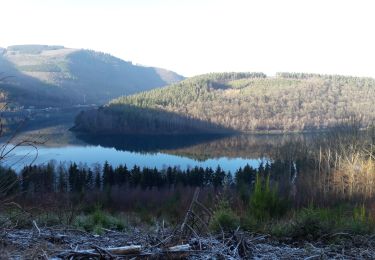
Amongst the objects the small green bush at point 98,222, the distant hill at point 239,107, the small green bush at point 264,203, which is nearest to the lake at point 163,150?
the distant hill at point 239,107

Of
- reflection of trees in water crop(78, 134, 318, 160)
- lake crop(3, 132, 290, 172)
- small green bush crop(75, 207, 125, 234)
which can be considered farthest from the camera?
reflection of trees in water crop(78, 134, 318, 160)

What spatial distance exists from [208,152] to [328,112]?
201 feet

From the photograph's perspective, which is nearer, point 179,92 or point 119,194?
Result: point 119,194

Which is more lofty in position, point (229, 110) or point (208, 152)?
point (229, 110)

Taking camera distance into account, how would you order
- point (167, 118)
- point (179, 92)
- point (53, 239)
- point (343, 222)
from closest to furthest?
point (53, 239) → point (343, 222) → point (167, 118) → point (179, 92)

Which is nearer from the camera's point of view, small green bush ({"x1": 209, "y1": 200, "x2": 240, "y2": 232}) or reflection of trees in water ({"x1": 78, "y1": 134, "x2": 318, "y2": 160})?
small green bush ({"x1": 209, "y1": 200, "x2": 240, "y2": 232})

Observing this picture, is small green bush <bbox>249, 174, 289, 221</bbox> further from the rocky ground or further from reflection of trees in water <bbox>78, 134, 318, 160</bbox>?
reflection of trees in water <bbox>78, 134, 318, 160</bbox>

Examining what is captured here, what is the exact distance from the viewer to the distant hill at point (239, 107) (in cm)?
9875

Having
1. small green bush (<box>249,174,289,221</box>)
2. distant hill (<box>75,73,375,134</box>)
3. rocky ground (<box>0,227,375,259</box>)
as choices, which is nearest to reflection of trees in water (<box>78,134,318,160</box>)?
distant hill (<box>75,73,375,134</box>)

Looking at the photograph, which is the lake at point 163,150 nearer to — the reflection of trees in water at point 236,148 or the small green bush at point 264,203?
the reflection of trees in water at point 236,148

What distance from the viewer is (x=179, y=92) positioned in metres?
136

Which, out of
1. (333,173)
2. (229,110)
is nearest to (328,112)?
(229,110)

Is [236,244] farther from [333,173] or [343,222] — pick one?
[333,173]

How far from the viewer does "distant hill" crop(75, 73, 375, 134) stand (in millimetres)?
98750
